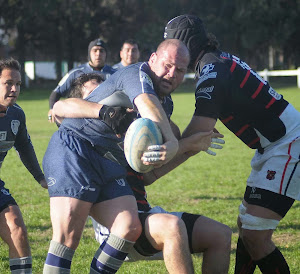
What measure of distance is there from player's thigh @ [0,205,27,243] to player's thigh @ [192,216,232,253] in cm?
156

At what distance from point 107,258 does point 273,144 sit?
5.25 ft

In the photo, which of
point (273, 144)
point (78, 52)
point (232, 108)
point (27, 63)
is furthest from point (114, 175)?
point (27, 63)

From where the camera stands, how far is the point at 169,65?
4066mm

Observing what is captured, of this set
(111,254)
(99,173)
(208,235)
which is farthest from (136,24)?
(111,254)

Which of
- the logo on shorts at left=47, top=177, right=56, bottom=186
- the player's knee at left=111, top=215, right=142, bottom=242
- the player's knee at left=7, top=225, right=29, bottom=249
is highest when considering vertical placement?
the logo on shorts at left=47, top=177, right=56, bottom=186

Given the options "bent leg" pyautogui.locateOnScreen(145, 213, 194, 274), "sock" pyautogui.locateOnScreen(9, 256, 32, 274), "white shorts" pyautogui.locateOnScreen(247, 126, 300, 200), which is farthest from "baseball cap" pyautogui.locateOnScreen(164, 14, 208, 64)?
"sock" pyautogui.locateOnScreen(9, 256, 32, 274)

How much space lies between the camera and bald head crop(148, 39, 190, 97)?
407 centimetres

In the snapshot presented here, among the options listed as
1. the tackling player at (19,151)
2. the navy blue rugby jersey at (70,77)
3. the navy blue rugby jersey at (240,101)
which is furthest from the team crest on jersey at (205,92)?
the navy blue rugby jersey at (70,77)

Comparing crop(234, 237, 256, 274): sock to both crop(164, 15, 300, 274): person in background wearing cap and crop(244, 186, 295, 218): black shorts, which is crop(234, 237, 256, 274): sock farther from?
crop(244, 186, 295, 218): black shorts

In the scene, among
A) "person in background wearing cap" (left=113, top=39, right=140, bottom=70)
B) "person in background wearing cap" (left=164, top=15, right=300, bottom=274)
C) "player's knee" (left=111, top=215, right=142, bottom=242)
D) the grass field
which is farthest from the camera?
"person in background wearing cap" (left=113, top=39, right=140, bottom=70)

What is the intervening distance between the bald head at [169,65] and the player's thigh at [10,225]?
1.74m

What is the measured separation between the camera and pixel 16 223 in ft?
16.3

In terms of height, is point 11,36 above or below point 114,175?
below

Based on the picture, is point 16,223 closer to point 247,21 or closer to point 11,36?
point 247,21
